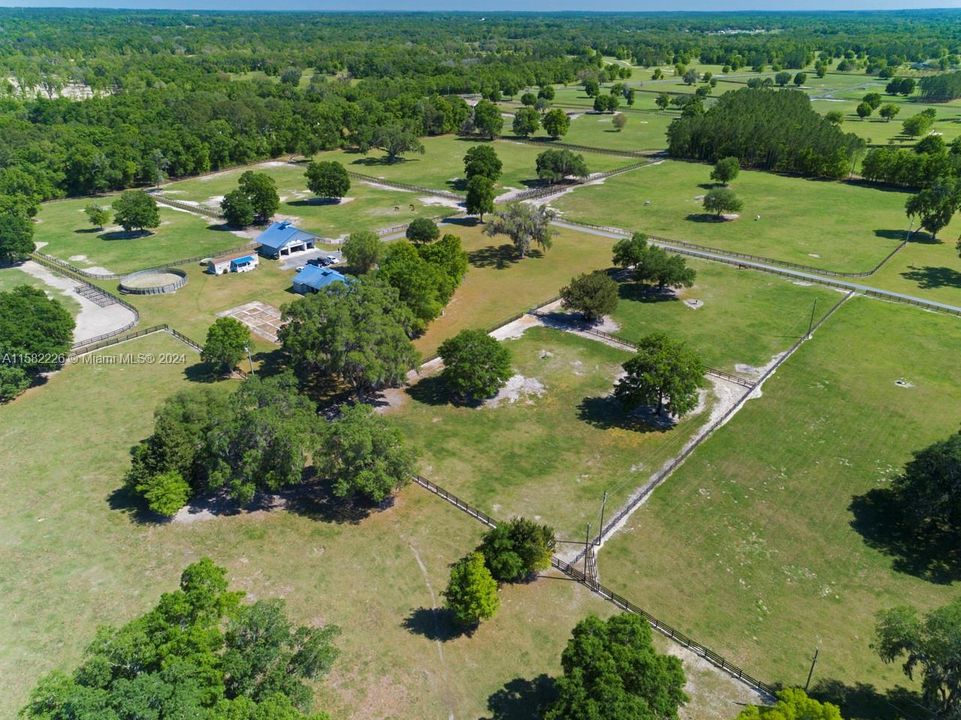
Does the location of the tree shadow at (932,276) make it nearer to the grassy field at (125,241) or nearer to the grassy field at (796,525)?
the grassy field at (796,525)

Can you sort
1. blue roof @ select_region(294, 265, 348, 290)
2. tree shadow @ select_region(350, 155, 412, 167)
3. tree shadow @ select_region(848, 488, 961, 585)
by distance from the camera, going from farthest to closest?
tree shadow @ select_region(350, 155, 412, 167)
blue roof @ select_region(294, 265, 348, 290)
tree shadow @ select_region(848, 488, 961, 585)

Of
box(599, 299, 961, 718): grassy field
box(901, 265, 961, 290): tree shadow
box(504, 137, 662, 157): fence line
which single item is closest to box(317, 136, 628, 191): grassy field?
box(504, 137, 662, 157): fence line

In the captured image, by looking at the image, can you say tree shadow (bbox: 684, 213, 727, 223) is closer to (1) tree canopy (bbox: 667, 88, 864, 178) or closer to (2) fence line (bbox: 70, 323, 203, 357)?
(1) tree canopy (bbox: 667, 88, 864, 178)

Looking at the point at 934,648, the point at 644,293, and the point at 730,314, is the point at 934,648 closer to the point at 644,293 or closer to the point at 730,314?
the point at 730,314

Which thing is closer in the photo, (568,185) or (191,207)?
(191,207)

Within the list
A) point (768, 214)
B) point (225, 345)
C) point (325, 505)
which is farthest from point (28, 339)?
point (768, 214)

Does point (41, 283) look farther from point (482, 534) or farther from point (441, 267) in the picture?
point (482, 534)
